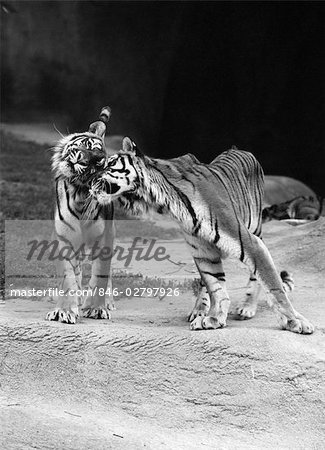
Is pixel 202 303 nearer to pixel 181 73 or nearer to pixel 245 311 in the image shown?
pixel 245 311

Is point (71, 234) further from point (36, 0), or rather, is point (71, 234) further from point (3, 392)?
point (36, 0)

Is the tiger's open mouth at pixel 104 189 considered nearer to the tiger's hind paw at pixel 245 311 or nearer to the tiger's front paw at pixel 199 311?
the tiger's front paw at pixel 199 311

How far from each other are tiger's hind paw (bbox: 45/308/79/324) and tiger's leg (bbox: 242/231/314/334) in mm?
1109

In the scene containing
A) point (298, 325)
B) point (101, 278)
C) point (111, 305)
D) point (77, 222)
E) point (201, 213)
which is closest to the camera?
point (298, 325)

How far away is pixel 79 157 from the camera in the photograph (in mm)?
5270

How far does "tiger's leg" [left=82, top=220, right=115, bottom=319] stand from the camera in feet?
17.8

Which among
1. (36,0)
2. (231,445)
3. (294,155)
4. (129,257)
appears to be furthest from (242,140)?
(231,445)

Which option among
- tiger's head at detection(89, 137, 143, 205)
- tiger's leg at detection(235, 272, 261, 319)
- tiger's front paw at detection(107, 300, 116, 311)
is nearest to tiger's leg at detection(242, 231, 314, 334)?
tiger's leg at detection(235, 272, 261, 319)

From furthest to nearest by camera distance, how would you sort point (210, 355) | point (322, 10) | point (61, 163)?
point (322, 10)
point (61, 163)
point (210, 355)

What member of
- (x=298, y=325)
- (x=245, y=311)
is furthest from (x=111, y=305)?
(x=298, y=325)

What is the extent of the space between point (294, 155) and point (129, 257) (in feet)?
19.8

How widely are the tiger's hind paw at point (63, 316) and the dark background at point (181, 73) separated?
26.7ft

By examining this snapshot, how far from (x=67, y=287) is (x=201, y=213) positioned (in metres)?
0.98

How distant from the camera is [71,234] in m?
5.34
